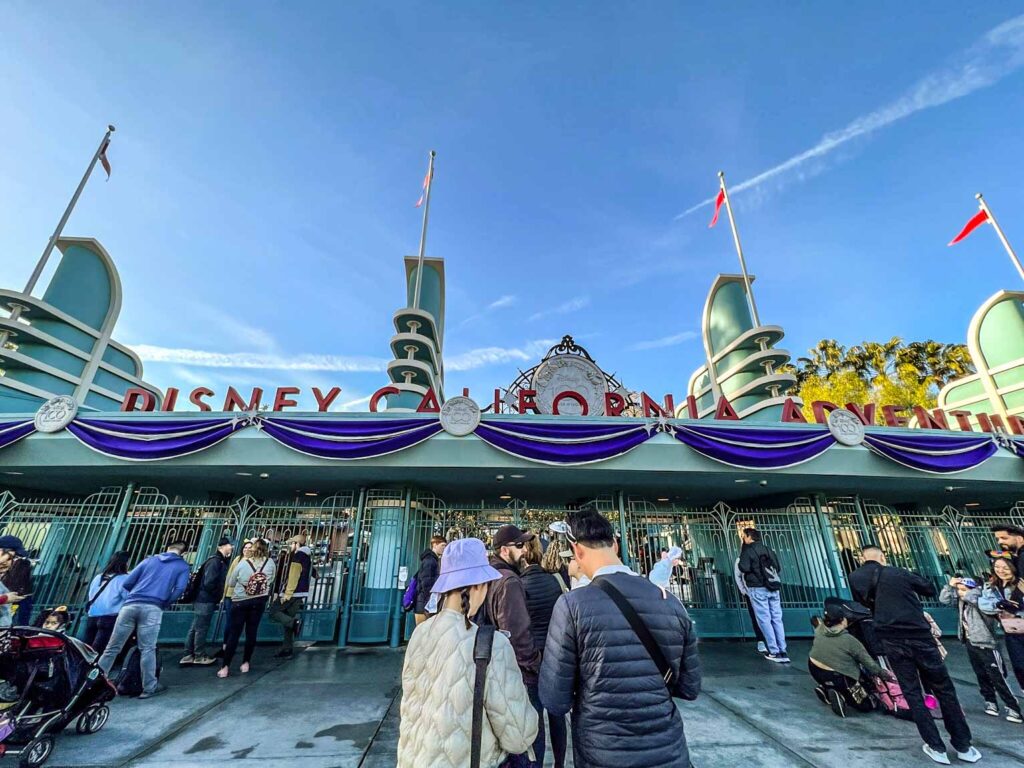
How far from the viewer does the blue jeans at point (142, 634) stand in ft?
17.6

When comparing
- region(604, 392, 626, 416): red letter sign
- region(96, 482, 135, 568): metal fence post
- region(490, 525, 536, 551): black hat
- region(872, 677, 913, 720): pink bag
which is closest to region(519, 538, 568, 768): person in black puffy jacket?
region(490, 525, 536, 551): black hat

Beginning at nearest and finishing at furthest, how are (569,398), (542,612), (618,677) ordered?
(618,677), (542,612), (569,398)

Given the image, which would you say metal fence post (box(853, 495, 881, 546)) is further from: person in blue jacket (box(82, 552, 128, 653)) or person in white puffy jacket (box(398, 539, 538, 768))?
person in blue jacket (box(82, 552, 128, 653))

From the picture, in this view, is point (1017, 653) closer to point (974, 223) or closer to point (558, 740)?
point (558, 740)

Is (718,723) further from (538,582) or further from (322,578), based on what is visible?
(322,578)

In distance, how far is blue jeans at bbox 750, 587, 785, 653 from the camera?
754 centimetres

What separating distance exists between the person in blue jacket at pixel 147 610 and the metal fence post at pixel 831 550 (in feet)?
39.9

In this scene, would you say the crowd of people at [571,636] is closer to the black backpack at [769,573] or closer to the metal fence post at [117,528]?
the black backpack at [769,573]

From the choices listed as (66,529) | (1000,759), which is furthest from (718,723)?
(66,529)

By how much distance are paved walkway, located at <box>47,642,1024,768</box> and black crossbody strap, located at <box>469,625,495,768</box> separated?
118 inches

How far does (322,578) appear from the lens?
9078 millimetres

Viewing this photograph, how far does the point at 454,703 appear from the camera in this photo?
181 cm

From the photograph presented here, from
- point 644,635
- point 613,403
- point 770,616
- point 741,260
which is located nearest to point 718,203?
point 741,260

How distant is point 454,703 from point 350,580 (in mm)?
8153
